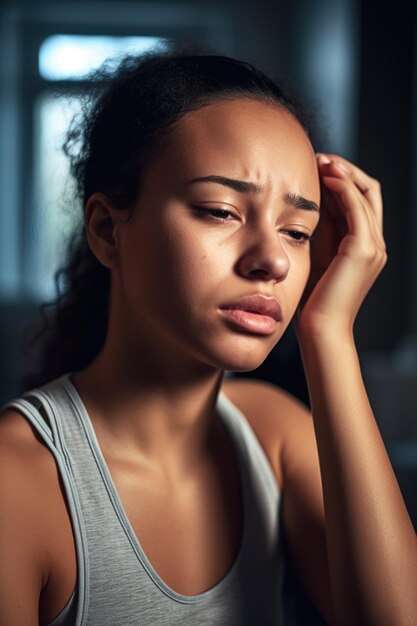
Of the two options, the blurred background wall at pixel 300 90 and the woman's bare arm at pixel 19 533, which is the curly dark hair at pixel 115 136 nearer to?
the blurred background wall at pixel 300 90

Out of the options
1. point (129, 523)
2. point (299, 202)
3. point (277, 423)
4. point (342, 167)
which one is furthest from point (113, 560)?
point (342, 167)

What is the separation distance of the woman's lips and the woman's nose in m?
0.03

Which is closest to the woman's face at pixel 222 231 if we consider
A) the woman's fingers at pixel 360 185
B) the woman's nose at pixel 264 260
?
the woman's nose at pixel 264 260

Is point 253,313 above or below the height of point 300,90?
below

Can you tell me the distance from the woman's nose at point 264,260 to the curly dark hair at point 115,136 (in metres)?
0.17

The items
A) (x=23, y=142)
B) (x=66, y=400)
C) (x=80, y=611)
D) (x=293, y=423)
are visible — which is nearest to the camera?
(x=80, y=611)

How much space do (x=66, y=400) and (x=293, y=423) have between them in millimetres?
366

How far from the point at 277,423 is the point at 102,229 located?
0.40 meters

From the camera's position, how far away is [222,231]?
0.87 meters

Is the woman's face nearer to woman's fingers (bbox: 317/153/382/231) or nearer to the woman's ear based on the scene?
the woman's ear

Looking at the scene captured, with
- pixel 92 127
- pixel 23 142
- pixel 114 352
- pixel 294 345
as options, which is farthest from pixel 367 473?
pixel 23 142

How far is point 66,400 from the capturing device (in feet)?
3.23

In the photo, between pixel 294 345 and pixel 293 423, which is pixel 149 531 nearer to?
pixel 293 423

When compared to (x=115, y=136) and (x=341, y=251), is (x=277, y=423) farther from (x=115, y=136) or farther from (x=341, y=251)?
(x=115, y=136)
